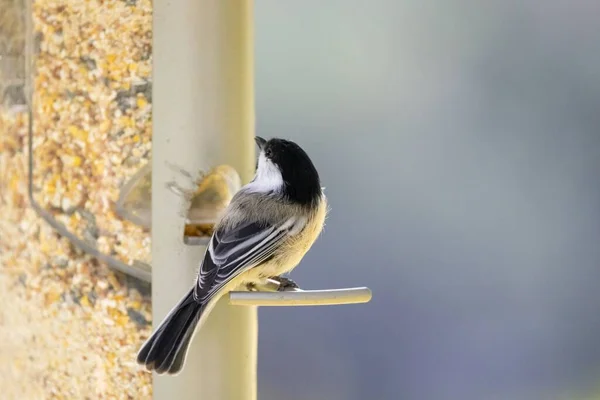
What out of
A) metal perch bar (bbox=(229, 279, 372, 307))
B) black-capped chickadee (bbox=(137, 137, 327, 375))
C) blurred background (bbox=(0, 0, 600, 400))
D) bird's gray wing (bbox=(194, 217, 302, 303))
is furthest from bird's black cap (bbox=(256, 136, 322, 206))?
blurred background (bbox=(0, 0, 600, 400))

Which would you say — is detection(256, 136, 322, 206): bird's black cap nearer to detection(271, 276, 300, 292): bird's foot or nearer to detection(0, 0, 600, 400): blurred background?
detection(271, 276, 300, 292): bird's foot

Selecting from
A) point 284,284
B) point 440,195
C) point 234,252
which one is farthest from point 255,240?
point 440,195

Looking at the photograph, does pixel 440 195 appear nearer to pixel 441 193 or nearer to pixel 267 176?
pixel 441 193

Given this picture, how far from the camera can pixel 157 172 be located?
1.77 metres

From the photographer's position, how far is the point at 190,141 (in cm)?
178

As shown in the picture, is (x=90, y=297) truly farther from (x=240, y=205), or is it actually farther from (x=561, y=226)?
(x=561, y=226)

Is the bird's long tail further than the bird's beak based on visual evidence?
No

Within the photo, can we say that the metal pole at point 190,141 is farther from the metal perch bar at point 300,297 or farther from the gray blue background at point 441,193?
the gray blue background at point 441,193

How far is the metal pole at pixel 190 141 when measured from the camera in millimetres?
1763

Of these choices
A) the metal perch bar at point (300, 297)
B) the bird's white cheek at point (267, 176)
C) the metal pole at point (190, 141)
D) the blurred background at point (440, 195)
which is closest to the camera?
the metal perch bar at point (300, 297)

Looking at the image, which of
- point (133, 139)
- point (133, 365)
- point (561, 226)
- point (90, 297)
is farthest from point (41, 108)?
point (561, 226)

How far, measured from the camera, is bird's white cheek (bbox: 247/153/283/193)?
194cm

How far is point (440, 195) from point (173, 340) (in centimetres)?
213

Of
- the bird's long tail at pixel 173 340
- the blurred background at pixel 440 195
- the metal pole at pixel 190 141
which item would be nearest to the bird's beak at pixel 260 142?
the metal pole at pixel 190 141
